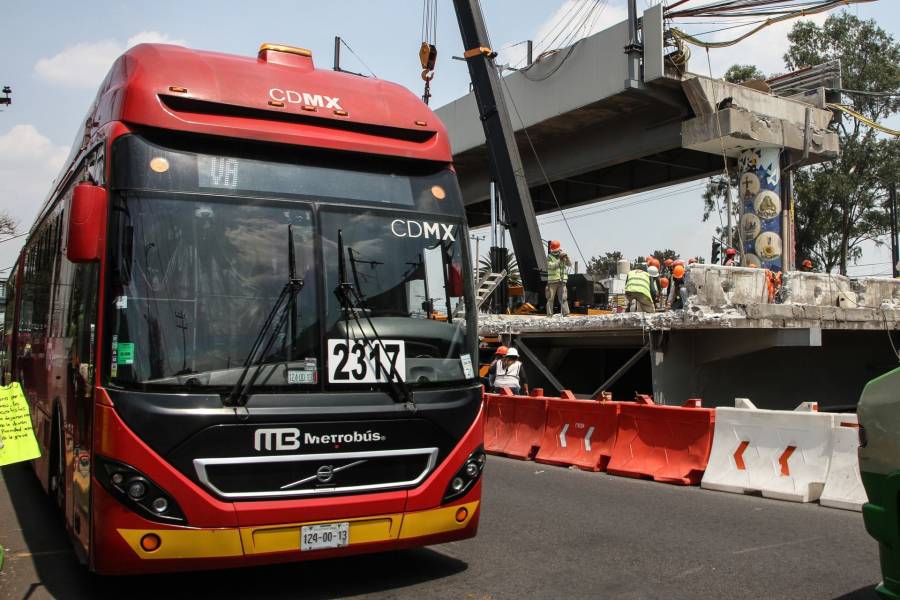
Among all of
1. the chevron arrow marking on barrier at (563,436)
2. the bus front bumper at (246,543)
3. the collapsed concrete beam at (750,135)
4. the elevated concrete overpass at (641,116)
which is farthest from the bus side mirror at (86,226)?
the collapsed concrete beam at (750,135)

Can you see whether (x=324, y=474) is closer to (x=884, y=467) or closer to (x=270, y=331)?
(x=270, y=331)

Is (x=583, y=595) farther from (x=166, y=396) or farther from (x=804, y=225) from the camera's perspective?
(x=804, y=225)

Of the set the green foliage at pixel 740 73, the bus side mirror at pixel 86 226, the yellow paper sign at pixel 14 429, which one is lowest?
the yellow paper sign at pixel 14 429

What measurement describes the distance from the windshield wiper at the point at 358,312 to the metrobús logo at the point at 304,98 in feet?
3.27

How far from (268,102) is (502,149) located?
19.6 meters

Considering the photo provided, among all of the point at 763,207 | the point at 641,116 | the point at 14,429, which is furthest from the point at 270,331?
the point at 763,207

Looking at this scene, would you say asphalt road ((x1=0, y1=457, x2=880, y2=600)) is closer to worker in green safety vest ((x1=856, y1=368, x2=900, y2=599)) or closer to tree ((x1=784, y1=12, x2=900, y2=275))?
worker in green safety vest ((x1=856, y1=368, x2=900, y2=599))

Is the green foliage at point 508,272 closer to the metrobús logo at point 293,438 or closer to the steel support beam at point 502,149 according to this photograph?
the steel support beam at point 502,149

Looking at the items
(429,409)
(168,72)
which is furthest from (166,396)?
(168,72)

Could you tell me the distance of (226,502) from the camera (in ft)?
16.3

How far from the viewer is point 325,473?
526 cm

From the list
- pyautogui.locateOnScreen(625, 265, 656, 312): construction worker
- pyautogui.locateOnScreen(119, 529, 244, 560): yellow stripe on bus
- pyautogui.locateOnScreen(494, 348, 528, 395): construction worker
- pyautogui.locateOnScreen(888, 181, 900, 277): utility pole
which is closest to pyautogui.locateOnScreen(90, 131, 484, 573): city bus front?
pyautogui.locateOnScreen(119, 529, 244, 560): yellow stripe on bus

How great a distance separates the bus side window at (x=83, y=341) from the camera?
5340 mm

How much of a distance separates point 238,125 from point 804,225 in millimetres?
45253
